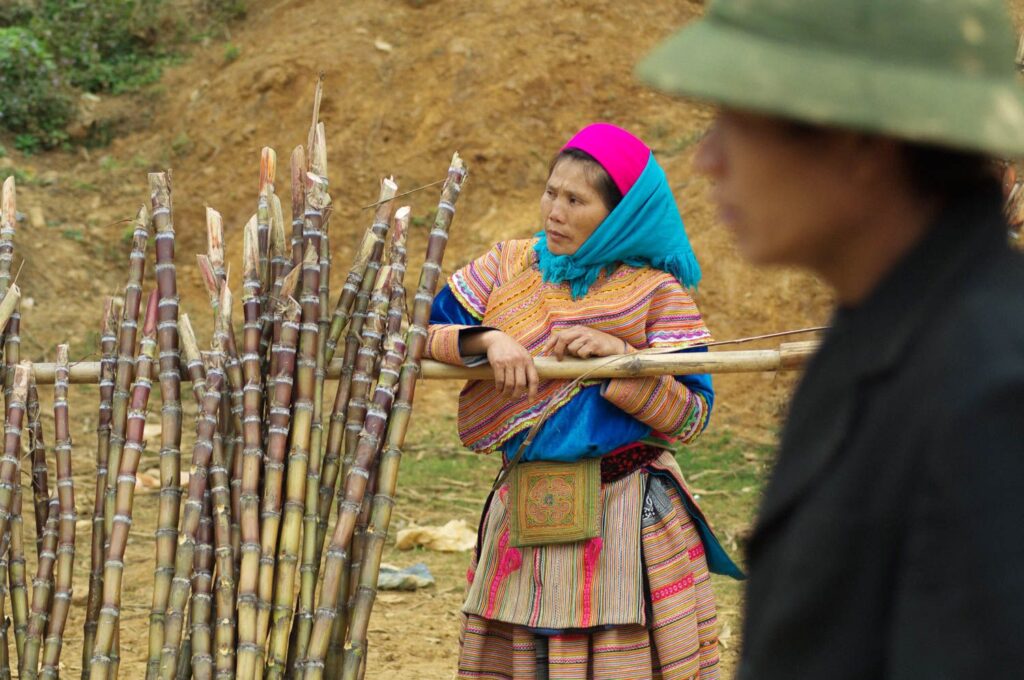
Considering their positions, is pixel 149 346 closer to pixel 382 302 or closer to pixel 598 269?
pixel 382 302

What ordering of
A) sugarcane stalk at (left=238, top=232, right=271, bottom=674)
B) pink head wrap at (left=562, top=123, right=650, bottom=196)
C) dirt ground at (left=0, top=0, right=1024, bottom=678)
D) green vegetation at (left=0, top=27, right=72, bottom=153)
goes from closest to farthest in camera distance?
1. sugarcane stalk at (left=238, top=232, right=271, bottom=674)
2. pink head wrap at (left=562, top=123, right=650, bottom=196)
3. dirt ground at (left=0, top=0, right=1024, bottom=678)
4. green vegetation at (left=0, top=27, right=72, bottom=153)

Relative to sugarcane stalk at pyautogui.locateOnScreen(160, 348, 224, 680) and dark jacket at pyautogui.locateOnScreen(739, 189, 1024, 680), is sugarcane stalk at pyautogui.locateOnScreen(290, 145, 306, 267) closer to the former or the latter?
sugarcane stalk at pyautogui.locateOnScreen(160, 348, 224, 680)

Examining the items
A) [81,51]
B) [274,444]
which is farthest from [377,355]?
[81,51]

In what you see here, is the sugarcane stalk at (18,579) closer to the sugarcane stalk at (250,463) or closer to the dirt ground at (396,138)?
the sugarcane stalk at (250,463)

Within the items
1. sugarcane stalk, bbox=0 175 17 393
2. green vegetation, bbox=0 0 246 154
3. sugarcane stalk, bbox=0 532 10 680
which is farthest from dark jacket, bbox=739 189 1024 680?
green vegetation, bbox=0 0 246 154

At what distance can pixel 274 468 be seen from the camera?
3191mm

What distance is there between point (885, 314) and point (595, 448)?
213 cm

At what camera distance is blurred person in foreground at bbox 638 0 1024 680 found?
1.07 m

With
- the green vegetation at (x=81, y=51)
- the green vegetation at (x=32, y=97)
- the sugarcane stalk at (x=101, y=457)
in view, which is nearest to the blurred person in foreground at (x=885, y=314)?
the sugarcane stalk at (x=101, y=457)

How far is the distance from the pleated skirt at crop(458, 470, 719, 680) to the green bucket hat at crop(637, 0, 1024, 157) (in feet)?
7.63

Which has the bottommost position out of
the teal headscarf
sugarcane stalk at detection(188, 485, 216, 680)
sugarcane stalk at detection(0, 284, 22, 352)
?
sugarcane stalk at detection(188, 485, 216, 680)

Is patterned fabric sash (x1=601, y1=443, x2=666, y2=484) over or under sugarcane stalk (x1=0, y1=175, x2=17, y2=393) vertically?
under

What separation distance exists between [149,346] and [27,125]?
9.43m

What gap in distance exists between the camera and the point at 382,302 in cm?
334
